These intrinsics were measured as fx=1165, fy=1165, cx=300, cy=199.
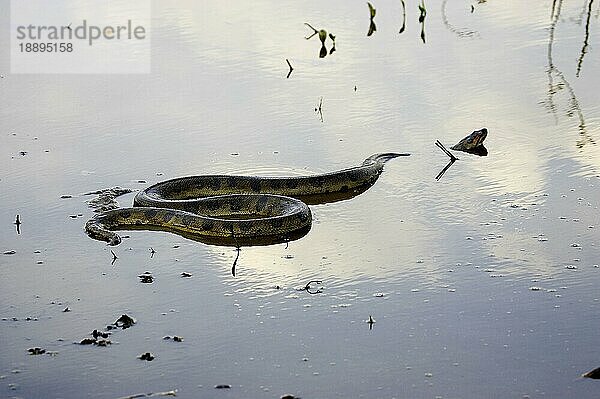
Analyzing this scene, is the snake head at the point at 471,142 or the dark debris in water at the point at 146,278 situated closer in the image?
the dark debris in water at the point at 146,278

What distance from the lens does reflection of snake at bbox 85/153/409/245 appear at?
8.93 metres

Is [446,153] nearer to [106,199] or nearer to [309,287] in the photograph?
[106,199]

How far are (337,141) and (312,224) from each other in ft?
7.70

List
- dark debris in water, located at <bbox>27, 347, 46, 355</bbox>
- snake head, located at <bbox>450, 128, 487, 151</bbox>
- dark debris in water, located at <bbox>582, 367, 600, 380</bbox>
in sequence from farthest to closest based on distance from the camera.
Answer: snake head, located at <bbox>450, 128, 487, 151</bbox> < dark debris in water, located at <bbox>27, 347, 46, 355</bbox> < dark debris in water, located at <bbox>582, 367, 600, 380</bbox>

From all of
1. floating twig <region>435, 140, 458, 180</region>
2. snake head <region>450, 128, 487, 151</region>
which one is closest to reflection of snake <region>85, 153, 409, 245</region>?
floating twig <region>435, 140, 458, 180</region>

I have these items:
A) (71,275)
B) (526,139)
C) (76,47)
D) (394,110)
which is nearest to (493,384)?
(71,275)

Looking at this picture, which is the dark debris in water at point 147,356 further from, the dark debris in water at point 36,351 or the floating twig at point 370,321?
the floating twig at point 370,321

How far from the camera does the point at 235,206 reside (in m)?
9.72

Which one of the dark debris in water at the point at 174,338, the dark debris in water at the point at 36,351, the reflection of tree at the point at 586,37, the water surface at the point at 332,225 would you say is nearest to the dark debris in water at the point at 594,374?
the water surface at the point at 332,225

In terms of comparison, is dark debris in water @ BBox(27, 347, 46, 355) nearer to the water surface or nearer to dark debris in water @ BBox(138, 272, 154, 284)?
the water surface

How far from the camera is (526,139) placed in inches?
444

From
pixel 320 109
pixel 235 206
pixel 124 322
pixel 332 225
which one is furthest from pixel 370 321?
pixel 320 109

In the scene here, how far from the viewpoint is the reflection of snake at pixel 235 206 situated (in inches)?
352

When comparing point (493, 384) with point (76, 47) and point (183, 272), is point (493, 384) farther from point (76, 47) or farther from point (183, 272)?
point (76, 47)
